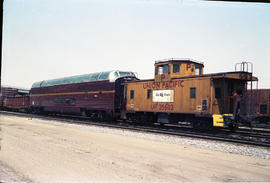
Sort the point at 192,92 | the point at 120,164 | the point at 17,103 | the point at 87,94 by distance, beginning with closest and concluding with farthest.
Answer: the point at 120,164 < the point at 192,92 < the point at 87,94 < the point at 17,103

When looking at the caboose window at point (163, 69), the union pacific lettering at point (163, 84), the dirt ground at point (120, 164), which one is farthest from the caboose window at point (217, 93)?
the dirt ground at point (120, 164)

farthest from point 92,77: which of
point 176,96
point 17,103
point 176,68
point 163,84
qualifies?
point 17,103

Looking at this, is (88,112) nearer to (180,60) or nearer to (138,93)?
(138,93)

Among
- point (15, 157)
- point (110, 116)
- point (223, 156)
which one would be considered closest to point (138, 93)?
point (110, 116)

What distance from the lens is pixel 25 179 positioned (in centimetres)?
520

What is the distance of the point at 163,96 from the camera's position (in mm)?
16141

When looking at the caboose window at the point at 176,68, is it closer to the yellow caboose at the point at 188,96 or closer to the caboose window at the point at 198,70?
the yellow caboose at the point at 188,96

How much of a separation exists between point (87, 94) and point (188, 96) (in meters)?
10.1

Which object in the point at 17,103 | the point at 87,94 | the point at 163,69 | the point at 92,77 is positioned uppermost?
the point at 163,69

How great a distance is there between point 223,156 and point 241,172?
1921mm

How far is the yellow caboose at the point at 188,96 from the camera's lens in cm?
1363

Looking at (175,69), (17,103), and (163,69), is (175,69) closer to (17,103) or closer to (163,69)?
(163,69)

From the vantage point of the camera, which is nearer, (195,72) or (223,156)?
(223,156)

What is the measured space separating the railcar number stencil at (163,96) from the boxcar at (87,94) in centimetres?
384
